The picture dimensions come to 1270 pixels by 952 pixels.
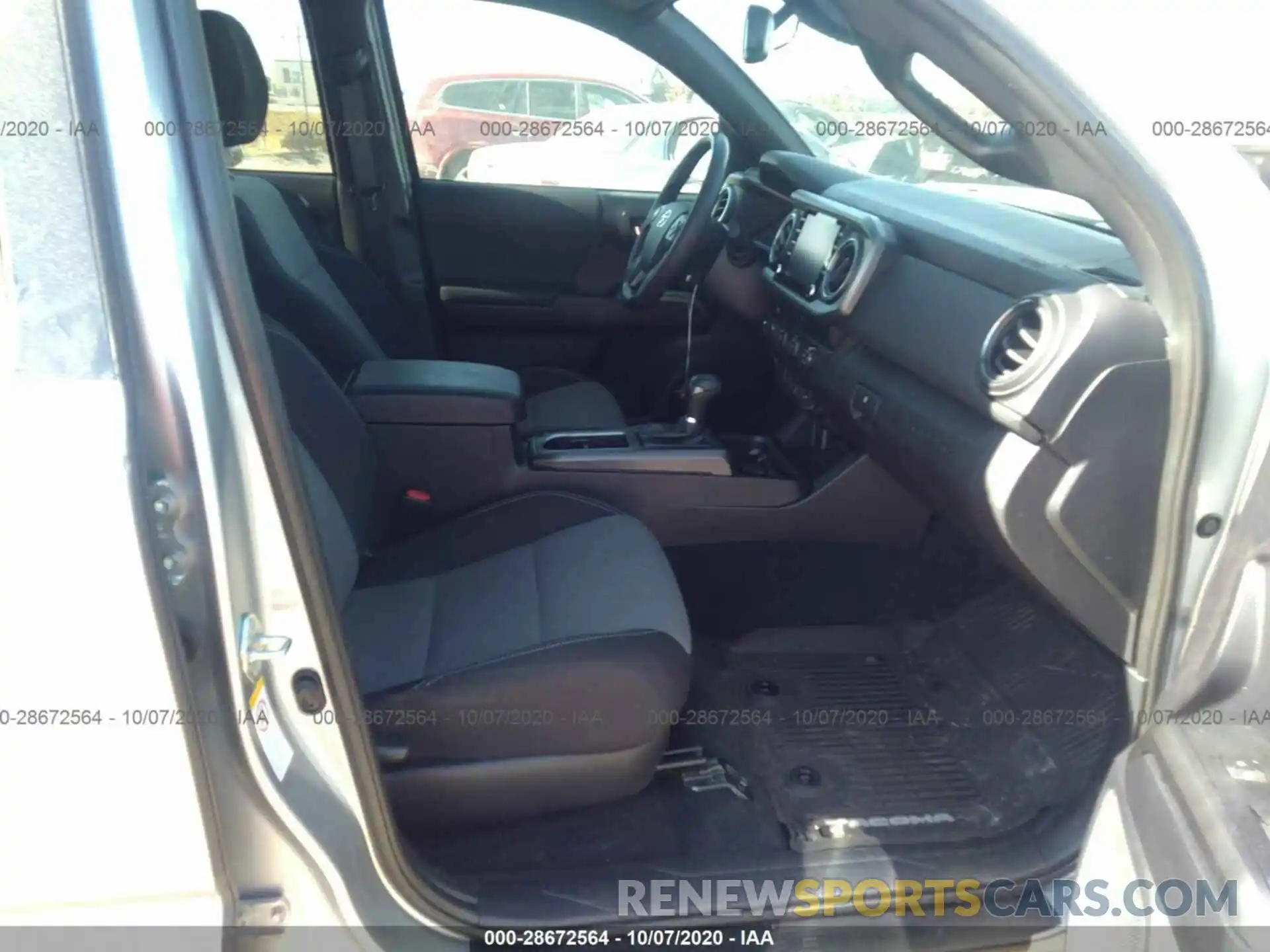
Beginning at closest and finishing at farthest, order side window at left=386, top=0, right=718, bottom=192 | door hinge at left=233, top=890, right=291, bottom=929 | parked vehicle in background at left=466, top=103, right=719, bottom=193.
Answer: door hinge at left=233, top=890, right=291, bottom=929
side window at left=386, top=0, right=718, bottom=192
parked vehicle in background at left=466, top=103, right=719, bottom=193

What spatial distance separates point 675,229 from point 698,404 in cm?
45

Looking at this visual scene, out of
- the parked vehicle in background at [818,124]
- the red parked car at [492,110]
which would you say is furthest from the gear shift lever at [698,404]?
the red parked car at [492,110]

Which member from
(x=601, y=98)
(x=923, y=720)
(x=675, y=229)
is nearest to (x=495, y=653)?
(x=923, y=720)

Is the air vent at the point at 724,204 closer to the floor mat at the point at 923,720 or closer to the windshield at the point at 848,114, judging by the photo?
the windshield at the point at 848,114

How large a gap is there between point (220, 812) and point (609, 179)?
7.75ft

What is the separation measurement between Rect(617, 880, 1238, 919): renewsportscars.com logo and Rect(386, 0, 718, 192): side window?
1864 millimetres

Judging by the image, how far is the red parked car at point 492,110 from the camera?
2713 mm

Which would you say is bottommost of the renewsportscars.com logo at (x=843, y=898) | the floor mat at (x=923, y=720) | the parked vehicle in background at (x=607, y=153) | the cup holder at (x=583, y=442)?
the floor mat at (x=923, y=720)

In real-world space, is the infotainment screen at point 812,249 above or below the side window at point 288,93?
below

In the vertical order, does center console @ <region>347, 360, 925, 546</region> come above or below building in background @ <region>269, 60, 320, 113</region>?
below

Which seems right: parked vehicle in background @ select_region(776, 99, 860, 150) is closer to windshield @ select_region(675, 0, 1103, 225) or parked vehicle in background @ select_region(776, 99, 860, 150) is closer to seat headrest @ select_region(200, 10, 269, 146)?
windshield @ select_region(675, 0, 1103, 225)

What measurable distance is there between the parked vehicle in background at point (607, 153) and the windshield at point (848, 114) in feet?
0.76

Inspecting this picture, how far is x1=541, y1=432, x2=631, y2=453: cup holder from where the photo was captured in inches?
86.1

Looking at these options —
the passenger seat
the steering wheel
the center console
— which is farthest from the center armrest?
the steering wheel
